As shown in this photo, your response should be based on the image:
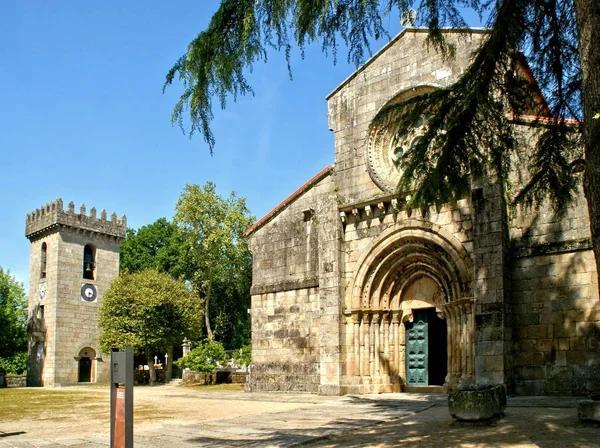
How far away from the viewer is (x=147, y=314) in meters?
31.3

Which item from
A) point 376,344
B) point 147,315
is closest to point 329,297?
point 376,344

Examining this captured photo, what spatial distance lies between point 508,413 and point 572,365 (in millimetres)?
3571

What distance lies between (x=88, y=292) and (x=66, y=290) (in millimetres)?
1442

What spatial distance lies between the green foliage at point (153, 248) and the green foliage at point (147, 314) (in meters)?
9.60

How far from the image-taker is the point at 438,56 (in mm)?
15109

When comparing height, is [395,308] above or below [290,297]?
below

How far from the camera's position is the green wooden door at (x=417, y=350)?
51.4 ft

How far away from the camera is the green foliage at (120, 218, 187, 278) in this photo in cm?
4278

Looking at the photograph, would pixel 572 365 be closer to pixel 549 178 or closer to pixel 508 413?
pixel 508 413

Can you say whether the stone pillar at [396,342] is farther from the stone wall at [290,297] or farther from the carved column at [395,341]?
the stone wall at [290,297]

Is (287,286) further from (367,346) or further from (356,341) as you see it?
(367,346)

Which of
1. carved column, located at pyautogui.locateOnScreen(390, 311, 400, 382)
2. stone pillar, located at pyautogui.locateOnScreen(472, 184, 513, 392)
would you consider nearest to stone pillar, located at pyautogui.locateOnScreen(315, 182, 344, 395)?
carved column, located at pyautogui.locateOnScreen(390, 311, 400, 382)

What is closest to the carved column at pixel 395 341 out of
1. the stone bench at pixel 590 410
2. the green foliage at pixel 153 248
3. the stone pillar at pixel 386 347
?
the stone pillar at pixel 386 347

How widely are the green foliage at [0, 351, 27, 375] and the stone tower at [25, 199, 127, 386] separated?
24.8ft
